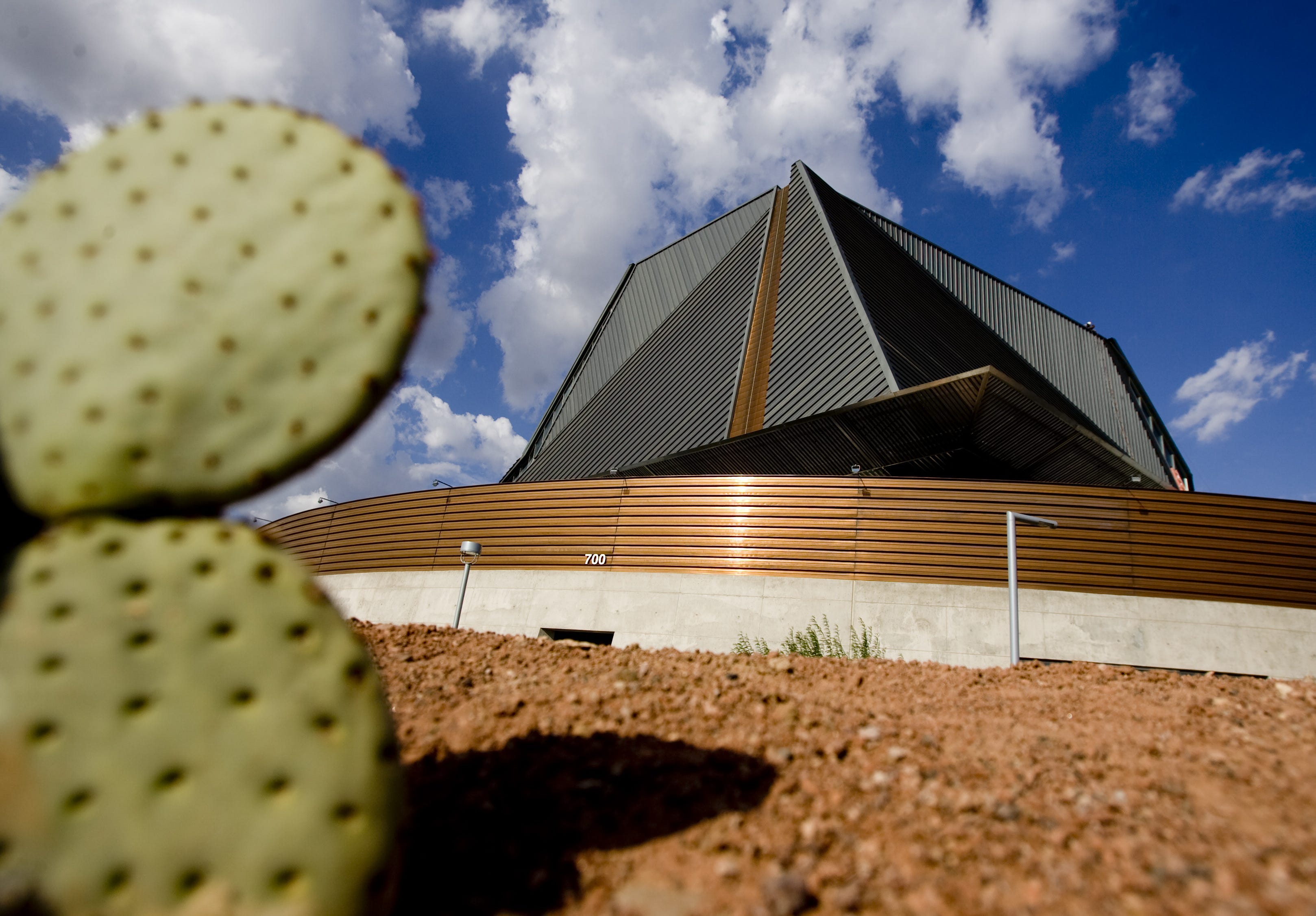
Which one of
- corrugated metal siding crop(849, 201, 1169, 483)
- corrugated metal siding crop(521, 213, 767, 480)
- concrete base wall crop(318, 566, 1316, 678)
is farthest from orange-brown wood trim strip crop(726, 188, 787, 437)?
concrete base wall crop(318, 566, 1316, 678)

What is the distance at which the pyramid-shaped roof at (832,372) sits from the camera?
16.4 metres

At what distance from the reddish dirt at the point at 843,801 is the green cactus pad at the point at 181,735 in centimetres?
70

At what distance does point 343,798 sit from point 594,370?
27838mm

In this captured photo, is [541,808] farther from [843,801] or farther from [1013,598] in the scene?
[1013,598]

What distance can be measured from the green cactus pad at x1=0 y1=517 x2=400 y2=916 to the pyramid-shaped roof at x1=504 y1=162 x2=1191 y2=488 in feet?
46.1

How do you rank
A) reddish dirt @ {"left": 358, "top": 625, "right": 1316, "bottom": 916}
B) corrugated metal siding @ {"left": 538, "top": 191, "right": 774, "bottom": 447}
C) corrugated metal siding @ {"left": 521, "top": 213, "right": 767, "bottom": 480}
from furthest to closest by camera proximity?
corrugated metal siding @ {"left": 538, "top": 191, "right": 774, "bottom": 447}
corrugated metal siding @ {"left": 521, "top": 213, "right": 767, "bottom": 480}
reddish dirt @ {"left": 358, "top": 625, "right": 1316, "bottom": 916}

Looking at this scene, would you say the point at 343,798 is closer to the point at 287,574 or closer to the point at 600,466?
the point at 287,574

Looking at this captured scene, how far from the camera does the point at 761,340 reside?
68.4ft

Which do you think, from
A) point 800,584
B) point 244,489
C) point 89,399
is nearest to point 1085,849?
point 244,489

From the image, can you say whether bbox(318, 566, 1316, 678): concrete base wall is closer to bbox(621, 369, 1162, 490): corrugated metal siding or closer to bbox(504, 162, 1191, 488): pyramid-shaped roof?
bbox(621, 369, 1162, 490): corrugated metal siding

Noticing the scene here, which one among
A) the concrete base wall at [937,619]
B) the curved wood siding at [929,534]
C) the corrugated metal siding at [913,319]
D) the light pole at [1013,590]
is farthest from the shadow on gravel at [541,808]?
the corrugated metal siding at [913,319]

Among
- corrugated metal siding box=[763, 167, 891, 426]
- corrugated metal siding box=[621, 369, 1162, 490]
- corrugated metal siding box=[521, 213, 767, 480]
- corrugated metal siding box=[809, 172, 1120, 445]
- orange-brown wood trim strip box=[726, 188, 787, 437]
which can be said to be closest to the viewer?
corrugated metal siding box=[621, 369, 1162, 490]

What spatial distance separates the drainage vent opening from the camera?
16016 millimetres

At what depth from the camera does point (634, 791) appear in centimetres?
285
